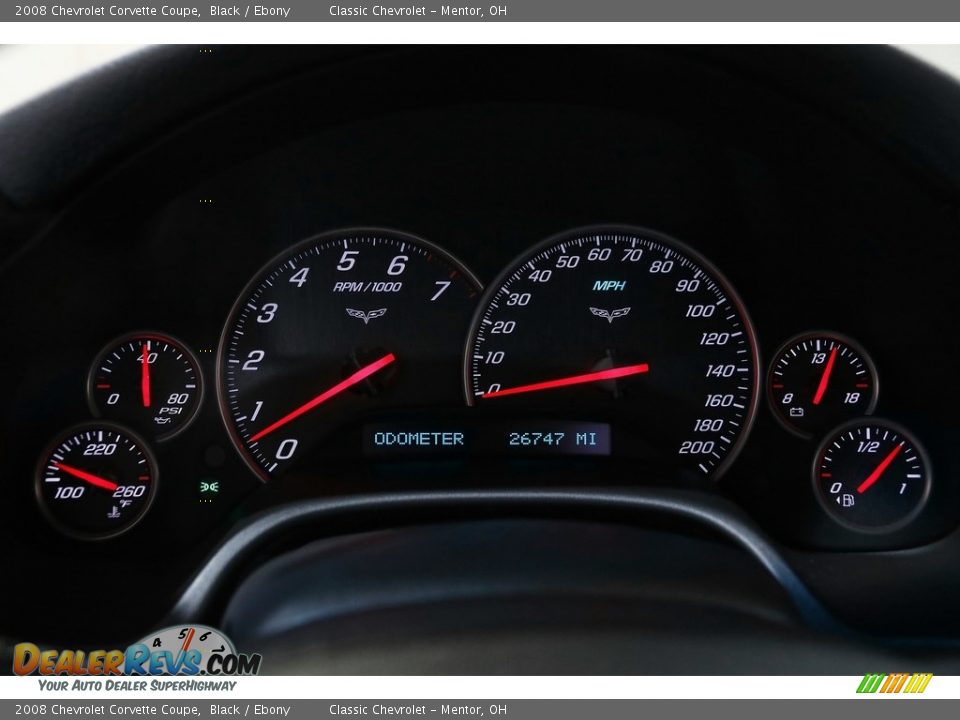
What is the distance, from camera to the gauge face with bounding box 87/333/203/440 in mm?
2877

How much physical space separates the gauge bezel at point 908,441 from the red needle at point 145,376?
5.95ft

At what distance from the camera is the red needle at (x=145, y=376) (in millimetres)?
2904

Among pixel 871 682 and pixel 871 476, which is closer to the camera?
pixel 871 682

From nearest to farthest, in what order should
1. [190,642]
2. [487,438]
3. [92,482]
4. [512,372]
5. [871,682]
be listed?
[871,682], [190,642], [92,482], [487,438], [512,372]

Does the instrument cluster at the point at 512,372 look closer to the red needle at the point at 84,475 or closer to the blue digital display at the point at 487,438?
the blue digital display at the point at 487,438

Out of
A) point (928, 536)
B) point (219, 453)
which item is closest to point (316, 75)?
point (219, 453)

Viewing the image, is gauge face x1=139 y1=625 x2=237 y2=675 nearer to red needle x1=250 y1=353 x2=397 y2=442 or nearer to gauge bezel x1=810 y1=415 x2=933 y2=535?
red needle x1=250 y1=353 x2=397 y2=442

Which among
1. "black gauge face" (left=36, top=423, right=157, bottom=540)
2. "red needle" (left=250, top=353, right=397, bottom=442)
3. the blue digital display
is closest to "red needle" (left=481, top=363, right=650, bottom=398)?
the blue digital display

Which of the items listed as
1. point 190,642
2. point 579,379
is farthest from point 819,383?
point 190,642

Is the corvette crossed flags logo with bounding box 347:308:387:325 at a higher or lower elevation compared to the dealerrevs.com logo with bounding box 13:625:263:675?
higher

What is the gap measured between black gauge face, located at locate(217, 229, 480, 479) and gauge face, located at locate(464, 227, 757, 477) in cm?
21

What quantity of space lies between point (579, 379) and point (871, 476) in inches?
32.2

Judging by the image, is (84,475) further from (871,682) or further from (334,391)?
(871,682)

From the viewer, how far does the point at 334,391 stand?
2.96 metres
